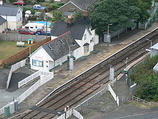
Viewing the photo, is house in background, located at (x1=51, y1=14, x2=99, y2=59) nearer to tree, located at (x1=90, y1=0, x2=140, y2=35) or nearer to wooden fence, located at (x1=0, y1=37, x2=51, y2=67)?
tree, located at (x1=90, y1=0, x2=140, y2=35)

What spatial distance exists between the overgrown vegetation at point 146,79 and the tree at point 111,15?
63.0 feet

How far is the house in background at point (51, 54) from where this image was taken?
81.7 metres

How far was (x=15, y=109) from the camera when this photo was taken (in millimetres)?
66688

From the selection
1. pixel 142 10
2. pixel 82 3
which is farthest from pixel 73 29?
pixel 82 3

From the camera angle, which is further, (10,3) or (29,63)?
(10,3)

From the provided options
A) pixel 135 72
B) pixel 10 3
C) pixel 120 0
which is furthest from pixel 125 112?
pixel 10 3

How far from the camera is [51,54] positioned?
81.8 metres

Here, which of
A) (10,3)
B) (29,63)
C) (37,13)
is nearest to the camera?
(29,63)

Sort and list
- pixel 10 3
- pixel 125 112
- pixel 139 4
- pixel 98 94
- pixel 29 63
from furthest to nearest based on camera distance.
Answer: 1. pixel 10 3
2. pixel 139 4
3. pixel 29 63
4. pixel 98 94
5. pixel 125 112

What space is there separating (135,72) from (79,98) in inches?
455

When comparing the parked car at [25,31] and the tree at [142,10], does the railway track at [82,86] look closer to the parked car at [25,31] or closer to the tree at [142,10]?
the tree at [142,10]

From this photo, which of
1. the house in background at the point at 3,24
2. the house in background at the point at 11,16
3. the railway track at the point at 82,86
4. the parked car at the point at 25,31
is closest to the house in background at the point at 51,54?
the railway track at the point at 82,86

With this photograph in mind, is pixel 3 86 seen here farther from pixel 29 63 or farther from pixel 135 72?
pixel 135 72

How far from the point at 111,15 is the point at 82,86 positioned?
25.7 meters
